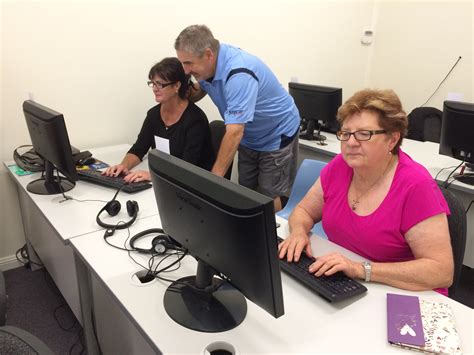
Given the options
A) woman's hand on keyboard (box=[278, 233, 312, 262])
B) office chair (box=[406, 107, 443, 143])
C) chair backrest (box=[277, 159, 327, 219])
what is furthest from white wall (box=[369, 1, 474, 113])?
woman's hand on keyboard (box=[278, 233, 312, 262])

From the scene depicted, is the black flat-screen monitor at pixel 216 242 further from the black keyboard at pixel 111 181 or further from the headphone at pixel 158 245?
the black keyboard at pixel 111 181

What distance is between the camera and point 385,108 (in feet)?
4.42

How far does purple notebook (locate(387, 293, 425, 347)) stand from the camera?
1006mm

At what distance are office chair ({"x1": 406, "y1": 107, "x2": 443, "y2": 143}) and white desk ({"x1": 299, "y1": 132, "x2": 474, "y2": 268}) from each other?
24cm

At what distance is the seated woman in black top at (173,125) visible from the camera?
2.18 metres

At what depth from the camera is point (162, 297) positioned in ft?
3.91

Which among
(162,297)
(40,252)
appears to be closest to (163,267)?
(162,297)

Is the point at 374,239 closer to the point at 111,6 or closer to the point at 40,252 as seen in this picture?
the point at 40,252

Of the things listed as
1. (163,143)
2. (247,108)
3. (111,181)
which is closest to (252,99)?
(247,108)

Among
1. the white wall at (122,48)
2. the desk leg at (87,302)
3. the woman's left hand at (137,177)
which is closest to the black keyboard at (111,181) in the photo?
the woman's left hand at (137,177)

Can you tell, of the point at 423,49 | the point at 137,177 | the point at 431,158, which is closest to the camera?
the point at 137,177

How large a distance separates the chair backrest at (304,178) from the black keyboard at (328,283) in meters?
0.88

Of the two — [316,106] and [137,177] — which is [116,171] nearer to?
[137,177]

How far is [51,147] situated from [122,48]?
111 centimetres
